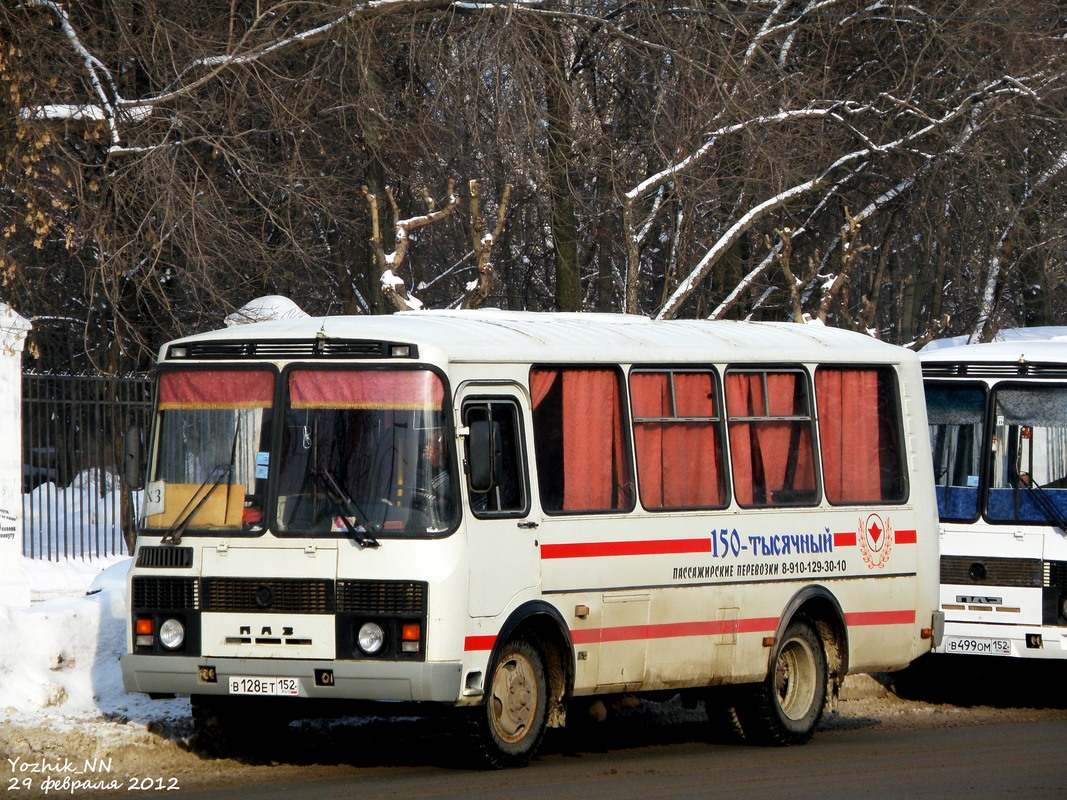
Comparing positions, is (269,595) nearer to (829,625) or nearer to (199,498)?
(199,498)

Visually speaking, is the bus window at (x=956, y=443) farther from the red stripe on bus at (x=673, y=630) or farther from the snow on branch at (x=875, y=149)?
the snow on branch at (x=875, y=149)

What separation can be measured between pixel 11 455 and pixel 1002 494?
321 inches

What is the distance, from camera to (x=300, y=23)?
63.4ft

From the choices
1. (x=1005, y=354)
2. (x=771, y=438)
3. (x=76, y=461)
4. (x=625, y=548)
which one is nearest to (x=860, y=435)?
(x=771, y=438)

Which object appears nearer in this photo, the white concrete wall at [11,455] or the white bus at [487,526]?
the white bus at [487,526]

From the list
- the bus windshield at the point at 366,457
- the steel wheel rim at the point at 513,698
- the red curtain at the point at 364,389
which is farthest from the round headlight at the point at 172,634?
the steel wheel rim at the point at 513,698

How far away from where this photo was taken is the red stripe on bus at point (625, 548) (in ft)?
34.0

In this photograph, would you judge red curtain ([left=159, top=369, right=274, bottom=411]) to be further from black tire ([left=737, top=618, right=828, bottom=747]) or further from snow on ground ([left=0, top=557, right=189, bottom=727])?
black tire ([left=737, top=618, right=828, bottom=747])

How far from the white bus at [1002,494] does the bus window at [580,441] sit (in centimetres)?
464

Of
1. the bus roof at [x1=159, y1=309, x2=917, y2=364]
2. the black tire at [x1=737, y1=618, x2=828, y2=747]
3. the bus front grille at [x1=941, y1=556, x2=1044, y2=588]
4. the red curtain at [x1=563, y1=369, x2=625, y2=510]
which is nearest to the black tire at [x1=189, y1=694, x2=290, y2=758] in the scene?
the bus roof at [x1=159, y1=309, x2=917, y2=364]

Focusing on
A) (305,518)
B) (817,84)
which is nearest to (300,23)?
(817,84)

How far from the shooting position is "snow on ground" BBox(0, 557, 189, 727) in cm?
1095

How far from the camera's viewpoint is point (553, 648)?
34.3ft

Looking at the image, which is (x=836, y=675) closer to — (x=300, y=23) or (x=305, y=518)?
(x=305, y=518)
